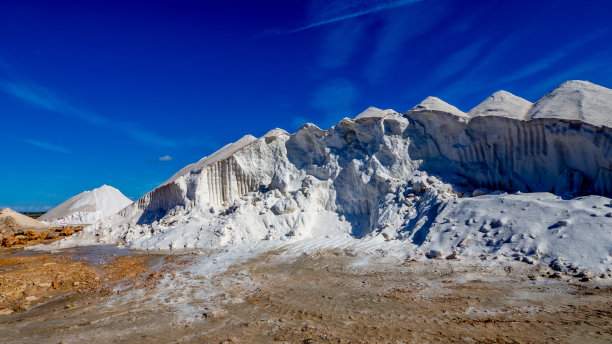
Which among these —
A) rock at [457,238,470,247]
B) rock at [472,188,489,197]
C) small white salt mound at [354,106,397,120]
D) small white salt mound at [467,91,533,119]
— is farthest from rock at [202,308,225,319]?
small white salt mound at [354,106,397,120]

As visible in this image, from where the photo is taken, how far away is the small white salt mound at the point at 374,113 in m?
15.8

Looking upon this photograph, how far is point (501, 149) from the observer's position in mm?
12422

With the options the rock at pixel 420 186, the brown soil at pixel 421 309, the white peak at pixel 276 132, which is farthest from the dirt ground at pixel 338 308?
the white peak at pixel 276 132

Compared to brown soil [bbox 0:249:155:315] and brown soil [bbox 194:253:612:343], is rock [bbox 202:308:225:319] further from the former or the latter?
brown soil [bbox 0:249:155:315]

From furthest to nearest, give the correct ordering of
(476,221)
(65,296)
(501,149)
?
(501,149) → (476,221) → (65,296)

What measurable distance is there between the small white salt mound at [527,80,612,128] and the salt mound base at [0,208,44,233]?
1418 inches

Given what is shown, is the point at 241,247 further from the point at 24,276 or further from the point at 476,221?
the point at 476,221

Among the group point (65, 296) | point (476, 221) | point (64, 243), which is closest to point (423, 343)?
point (476, 221)

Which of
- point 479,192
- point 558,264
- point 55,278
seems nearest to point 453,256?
point 558,264

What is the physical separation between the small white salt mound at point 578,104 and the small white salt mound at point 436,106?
8.66 ft

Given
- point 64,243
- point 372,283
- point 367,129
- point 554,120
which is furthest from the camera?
point 64,243

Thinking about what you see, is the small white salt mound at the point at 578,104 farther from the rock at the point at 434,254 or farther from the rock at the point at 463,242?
the rock at the point at 434,254

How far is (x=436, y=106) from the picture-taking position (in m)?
14.6

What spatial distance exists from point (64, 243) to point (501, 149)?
69.3 feet
